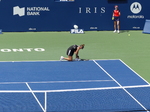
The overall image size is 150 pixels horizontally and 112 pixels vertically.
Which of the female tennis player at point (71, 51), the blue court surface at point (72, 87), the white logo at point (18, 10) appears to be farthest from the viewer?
the white logo at point (18, 10)

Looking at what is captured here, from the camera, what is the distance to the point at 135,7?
32031 millimetres

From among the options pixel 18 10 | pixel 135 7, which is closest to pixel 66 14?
pixel 18 10

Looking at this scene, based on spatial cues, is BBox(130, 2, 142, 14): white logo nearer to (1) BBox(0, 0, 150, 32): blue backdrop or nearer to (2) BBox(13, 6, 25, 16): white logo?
(1) BBox(0, 0, 150, 32): blue backdrop

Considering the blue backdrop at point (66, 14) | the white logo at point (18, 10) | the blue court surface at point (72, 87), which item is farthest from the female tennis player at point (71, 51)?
the white logo at point (18, 10)

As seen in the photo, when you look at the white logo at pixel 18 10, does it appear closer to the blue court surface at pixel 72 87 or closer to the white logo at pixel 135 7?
the white logo at pixel 135 7

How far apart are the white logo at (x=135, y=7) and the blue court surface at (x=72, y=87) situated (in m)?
9.78

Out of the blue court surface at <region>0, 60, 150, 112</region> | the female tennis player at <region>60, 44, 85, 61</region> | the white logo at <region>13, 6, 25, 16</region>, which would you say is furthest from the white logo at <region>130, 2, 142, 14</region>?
the female tennis player at <region>60, 44, 85, 61</region>

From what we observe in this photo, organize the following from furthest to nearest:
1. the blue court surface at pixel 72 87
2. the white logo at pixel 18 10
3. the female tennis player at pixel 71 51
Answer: the white logo at pixel 18 10, the female tennis player at pixel 71 51, the blue court surface at pixel 72 87

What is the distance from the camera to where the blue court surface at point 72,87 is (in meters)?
13.9

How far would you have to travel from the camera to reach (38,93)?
14.8 metres

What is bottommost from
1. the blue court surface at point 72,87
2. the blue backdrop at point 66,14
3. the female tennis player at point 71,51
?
the blue court surface at point 72,87

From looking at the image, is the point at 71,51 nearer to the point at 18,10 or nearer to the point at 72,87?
the point at 72,87

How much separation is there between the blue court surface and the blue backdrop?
878 cm

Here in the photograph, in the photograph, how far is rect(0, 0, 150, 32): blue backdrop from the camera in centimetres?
3058
